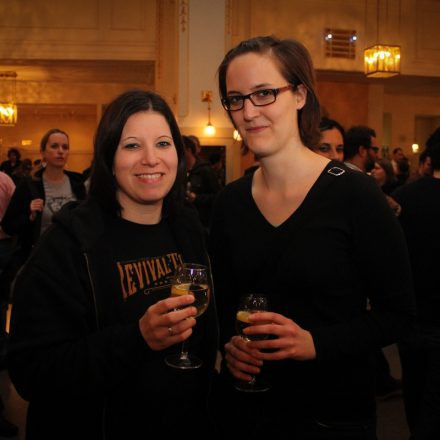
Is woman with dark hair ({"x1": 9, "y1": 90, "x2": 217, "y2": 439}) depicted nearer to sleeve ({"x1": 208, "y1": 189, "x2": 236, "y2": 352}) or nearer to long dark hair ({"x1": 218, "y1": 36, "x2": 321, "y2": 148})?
sleeve ({"x1": 208, "y1": 189, "x2": 236, "y2": 352})

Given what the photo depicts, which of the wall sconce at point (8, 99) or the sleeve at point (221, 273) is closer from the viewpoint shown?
the sleeve at point (221, 273)

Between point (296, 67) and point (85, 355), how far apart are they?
109 cm

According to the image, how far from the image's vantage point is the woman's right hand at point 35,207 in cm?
432

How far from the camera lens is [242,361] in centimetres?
167

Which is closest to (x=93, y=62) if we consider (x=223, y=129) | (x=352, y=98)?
(x=223, y=129)

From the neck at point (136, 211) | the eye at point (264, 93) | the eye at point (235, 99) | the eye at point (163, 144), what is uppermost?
the eye at point (264, 93)

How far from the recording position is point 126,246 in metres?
1.82

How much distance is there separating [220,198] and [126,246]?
1.24ft

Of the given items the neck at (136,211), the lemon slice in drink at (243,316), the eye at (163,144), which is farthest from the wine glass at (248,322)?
the eye at (163,144)

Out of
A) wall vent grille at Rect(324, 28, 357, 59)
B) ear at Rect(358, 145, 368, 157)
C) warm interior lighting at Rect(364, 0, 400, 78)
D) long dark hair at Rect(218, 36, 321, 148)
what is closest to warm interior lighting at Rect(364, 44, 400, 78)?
warm interior lighting at Rect(364, 0, 400, 78)

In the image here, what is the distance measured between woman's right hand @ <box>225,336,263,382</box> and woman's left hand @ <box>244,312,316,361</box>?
0.13ft

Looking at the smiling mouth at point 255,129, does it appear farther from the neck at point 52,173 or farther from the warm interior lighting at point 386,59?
the warm interior lighting at point 386,59

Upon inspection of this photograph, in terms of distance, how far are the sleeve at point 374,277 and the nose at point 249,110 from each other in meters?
0.37

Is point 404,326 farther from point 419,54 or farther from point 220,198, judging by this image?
point 419,54
